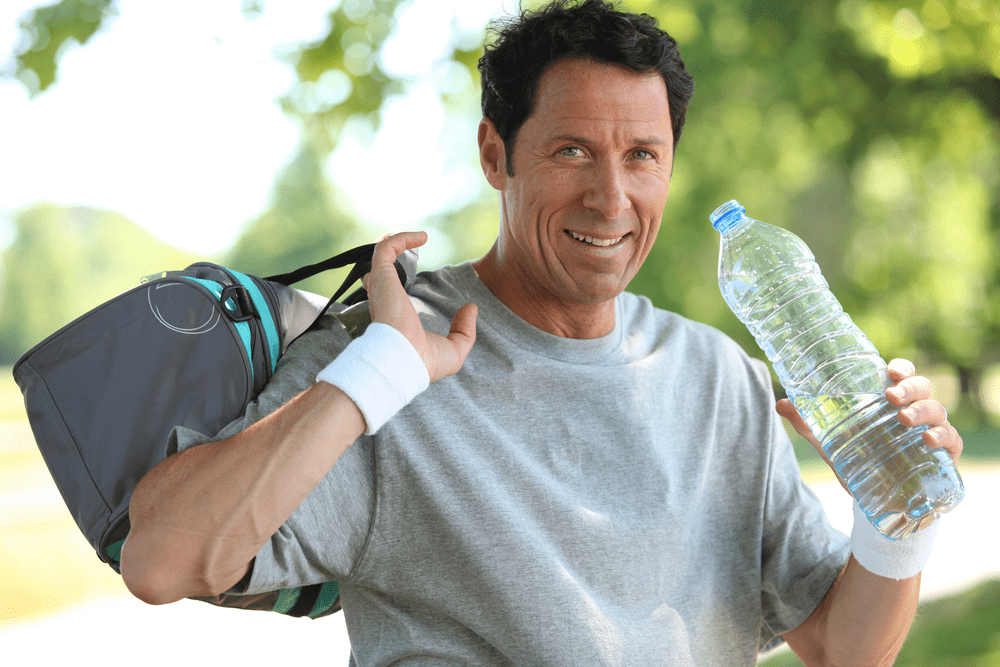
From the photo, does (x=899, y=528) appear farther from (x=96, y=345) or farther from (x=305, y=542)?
(x=96, y=345)

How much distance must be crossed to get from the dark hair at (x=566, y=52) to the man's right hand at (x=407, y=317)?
0.53 m

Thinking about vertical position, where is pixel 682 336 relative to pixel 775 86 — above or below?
below

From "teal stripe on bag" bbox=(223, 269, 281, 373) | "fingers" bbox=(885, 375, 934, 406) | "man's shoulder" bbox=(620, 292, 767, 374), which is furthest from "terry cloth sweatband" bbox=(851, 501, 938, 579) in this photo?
"teal stripe on bag" bbox=(223, 269, 281, 373)

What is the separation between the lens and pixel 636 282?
10.6 m

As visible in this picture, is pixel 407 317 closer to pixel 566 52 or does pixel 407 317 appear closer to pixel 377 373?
pixel 377 373

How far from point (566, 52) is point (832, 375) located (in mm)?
1021

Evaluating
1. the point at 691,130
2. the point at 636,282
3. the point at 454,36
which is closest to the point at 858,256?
the point at 636,282

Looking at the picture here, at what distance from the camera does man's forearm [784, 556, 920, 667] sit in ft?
6.07

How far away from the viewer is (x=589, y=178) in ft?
6.24

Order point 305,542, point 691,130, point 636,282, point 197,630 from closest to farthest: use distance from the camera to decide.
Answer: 1. point 305,542
2. point 197,630
3. point 691,130
4. point 636,282

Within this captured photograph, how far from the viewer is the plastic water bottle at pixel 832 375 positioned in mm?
1733

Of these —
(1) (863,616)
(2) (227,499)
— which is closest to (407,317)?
(2) (227,499)

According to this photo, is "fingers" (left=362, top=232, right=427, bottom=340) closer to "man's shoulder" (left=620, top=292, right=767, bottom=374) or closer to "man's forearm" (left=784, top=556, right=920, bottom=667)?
"man's shoulder" (left=620, top=292, right=767, bottom=374)

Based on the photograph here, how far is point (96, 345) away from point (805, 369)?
163 cm
